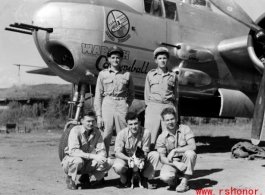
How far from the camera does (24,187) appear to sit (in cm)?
429

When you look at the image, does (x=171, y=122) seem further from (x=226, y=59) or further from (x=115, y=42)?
(x=226, y=59)

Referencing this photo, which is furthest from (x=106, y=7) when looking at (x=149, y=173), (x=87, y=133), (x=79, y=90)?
(x=149, y=173)

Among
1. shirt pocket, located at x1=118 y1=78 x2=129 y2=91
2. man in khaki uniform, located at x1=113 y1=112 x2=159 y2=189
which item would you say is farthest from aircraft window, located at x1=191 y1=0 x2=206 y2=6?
man in khaki uniform, located at x1=113 y1=112 x2=159 y2=189

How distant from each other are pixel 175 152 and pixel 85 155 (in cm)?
113

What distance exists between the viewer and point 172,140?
4.52 m

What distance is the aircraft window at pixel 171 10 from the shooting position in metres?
7.78

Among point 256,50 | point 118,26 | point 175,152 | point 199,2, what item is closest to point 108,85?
point 175,152

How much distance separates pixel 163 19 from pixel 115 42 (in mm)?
1458

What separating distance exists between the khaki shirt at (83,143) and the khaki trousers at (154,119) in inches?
31.9

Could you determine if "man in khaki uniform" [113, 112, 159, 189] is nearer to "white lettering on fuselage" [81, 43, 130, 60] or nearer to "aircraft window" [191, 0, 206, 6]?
"white lettering on fuselage" [81, 43, 130, 60]

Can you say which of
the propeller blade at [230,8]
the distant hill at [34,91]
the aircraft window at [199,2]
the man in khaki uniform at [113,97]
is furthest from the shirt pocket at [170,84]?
the distant hill at [34,91]

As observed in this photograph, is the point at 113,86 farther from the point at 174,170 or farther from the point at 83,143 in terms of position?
the point at 174,170

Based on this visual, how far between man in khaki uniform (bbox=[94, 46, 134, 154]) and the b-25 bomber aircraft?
1.31m

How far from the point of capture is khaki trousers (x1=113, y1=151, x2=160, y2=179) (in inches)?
167
